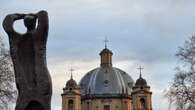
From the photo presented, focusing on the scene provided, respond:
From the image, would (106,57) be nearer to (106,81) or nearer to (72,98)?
(106,81)

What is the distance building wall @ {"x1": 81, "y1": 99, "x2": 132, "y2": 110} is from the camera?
109250 millimetres

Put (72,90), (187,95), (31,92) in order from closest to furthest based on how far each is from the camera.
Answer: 1. (31,92)
2. (187,95)
3. (72,90)

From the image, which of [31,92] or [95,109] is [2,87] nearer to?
[31,92]

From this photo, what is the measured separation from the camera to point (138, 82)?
107500mm

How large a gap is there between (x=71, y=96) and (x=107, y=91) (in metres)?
8.82

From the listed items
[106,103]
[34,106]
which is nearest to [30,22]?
[34,106]

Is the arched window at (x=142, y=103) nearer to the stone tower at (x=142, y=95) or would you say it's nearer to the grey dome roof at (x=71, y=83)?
the stone tower at (x=142, y=95)

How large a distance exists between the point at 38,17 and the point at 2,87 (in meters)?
17.6

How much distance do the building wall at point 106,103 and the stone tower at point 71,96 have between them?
3.38m

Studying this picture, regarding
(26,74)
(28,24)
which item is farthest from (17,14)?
(26,74)

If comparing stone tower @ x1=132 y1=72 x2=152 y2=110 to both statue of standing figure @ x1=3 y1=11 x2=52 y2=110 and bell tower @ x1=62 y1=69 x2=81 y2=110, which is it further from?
statue of standing figure @ x1=3 y1=11 x2=52 y2=110

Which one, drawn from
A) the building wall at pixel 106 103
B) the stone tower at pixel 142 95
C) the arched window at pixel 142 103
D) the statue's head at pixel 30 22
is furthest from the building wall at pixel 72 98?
the statue's head at pixel 30 22

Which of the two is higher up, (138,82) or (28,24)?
(138,82)

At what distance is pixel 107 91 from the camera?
111438mm
